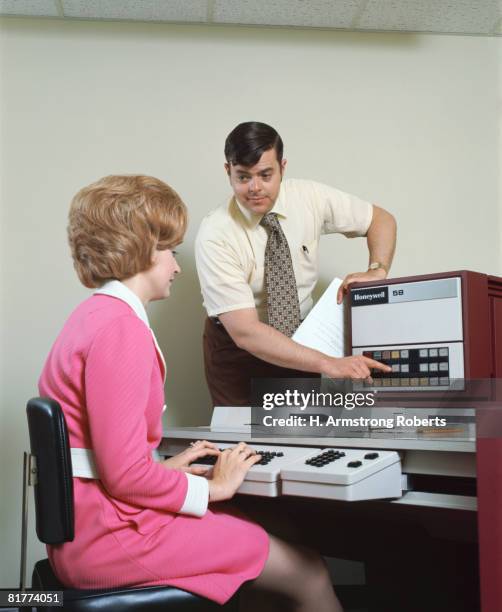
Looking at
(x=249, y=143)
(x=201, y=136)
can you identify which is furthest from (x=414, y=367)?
(x=201, y=136)

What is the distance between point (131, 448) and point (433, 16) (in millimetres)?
2388

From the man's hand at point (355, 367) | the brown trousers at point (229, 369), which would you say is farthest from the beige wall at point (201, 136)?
the man's hand at point (355, 367)

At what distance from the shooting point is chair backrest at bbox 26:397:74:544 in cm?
113

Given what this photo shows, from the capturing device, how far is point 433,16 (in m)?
2.80

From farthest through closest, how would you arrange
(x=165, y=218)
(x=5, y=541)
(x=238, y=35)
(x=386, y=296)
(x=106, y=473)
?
(x=238, y=35)
(x=5, y=541)
(x=386, y=296)
(x=165, y=218)
(x=106, y=473)

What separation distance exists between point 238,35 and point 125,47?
471 millimetres

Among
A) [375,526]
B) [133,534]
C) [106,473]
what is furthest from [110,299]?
[375,526]

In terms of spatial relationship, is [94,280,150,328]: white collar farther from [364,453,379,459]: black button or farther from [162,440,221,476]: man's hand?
[364,453,379,459]: black button

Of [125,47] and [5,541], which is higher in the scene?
[125,47]

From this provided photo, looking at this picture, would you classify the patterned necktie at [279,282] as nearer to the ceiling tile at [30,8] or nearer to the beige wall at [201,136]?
the beige wall at [201,136]

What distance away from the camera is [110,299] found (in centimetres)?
122

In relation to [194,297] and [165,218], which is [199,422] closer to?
[194,297]

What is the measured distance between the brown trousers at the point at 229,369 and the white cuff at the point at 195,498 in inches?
43.2

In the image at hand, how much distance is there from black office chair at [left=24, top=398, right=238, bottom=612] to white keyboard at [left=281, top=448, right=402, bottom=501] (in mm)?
269
